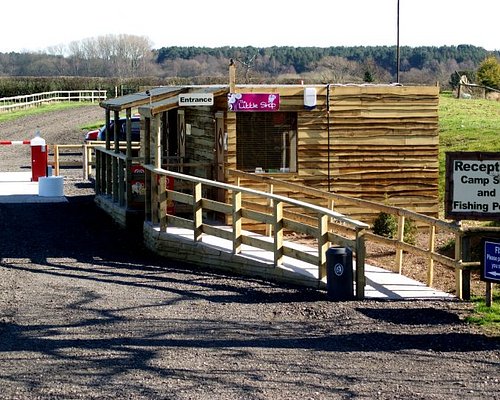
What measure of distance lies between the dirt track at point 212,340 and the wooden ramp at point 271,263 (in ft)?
1.00

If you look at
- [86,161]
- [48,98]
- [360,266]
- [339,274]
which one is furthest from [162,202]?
[48,98]

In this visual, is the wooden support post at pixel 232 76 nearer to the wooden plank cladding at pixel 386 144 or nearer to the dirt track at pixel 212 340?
the wooden plank cladding at pixel 386 144

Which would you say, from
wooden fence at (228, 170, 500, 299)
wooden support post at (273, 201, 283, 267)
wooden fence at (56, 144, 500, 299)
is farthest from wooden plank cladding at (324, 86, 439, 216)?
wooden support post at (273, 201, 283, 267)

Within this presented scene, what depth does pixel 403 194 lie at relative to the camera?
18.9 meters

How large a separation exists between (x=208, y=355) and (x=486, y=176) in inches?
170

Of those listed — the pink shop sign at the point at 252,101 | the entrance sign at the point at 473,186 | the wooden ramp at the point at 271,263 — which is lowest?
the wooden ramp at the point at 271,263

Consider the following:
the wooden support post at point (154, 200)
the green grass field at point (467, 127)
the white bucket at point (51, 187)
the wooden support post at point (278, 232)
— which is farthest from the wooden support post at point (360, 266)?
the white bucket at point (51, 187)

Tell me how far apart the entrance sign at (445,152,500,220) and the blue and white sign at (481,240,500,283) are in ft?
2.20

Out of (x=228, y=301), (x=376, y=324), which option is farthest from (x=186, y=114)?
(x=376, y=324)

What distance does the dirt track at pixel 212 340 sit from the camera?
341 inches

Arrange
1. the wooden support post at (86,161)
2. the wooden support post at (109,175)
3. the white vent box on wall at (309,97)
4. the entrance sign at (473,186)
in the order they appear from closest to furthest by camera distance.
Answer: the entrance sign at (473,186) → the white vent box on wall at (309,97) → the wooden support post at (109,175) → the wooden support post at (86,161)

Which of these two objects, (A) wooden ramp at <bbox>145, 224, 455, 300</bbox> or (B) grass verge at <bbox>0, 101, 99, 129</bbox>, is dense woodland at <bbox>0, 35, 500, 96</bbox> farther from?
(A) wooden ramp at <bbox>145, 224, 455, 300</bbox>

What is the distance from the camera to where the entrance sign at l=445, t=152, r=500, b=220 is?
12281 millimetres

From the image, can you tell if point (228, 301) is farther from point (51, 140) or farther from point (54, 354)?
point (51, 140)
